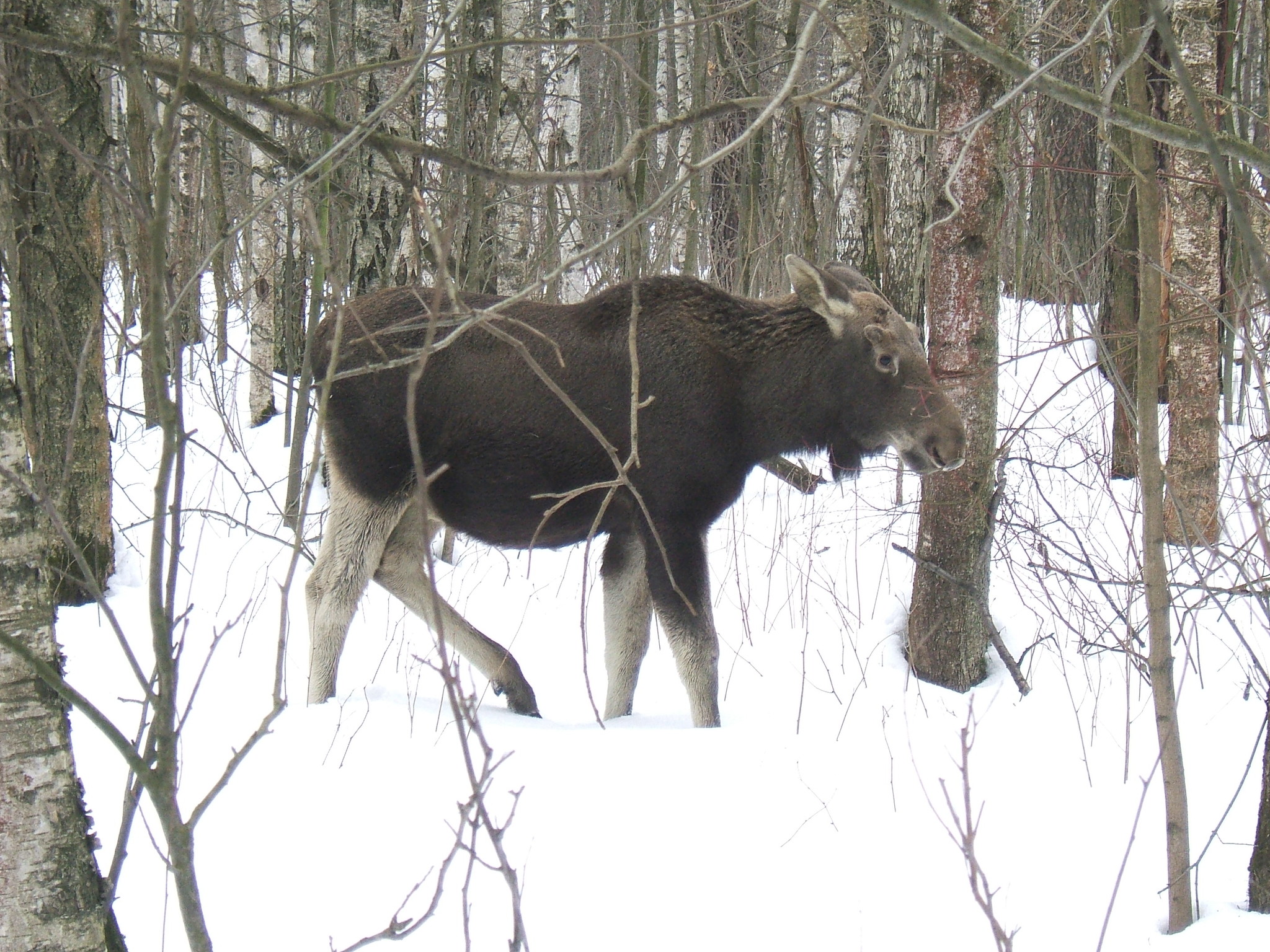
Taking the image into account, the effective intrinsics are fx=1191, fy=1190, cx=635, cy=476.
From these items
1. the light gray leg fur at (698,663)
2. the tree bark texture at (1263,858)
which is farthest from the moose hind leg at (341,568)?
A: the tree bark texture at (1263,858)

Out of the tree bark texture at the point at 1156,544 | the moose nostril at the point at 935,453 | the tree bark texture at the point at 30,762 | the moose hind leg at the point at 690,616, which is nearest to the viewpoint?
the tree bark texture at the point at 30,762

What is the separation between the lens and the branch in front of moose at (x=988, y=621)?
16.1 feet

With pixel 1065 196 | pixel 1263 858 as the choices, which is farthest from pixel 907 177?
pixel 1065 196

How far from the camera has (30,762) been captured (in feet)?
7.43

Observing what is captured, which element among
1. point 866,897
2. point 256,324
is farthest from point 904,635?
point 256,324

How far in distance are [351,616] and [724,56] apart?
4784mm

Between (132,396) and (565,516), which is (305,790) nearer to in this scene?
(565,516)

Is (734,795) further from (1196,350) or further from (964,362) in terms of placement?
(1196,350)

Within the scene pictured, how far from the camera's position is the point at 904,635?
18.0ft

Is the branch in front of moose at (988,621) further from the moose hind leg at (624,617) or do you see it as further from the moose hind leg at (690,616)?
the moose hind leg at (624,617)

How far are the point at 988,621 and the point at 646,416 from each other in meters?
1.75

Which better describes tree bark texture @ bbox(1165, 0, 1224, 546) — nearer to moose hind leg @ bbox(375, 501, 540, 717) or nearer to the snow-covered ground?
the snow-covered ground

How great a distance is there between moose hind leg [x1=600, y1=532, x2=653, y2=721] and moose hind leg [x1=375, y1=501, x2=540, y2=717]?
0.36 meters

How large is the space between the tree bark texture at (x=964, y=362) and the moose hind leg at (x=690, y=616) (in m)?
1.00
